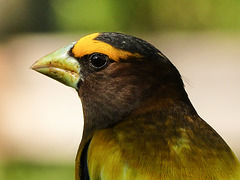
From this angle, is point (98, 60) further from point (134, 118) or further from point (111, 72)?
point (134, 118)

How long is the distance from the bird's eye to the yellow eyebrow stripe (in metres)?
0.02

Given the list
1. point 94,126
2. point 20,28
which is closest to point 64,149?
point 20,28

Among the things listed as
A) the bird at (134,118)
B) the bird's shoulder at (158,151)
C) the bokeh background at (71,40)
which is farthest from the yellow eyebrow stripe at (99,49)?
the bokeh background at (71,40)

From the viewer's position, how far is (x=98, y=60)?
219 centimetres

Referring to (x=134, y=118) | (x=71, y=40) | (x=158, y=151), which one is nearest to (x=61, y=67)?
(x=134, y=118)

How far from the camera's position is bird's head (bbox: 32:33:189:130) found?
83.9 inches

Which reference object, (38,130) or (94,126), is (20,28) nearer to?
(38,130)

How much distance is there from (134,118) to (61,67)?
1.16 ft

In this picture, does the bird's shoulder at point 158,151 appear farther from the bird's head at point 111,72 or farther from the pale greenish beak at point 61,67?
the pale greenish beak at point 61,67

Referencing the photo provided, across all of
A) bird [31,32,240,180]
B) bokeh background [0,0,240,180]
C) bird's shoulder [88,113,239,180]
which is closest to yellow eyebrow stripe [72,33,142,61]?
bird [31,32,240,180]

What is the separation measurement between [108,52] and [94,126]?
0.27 m

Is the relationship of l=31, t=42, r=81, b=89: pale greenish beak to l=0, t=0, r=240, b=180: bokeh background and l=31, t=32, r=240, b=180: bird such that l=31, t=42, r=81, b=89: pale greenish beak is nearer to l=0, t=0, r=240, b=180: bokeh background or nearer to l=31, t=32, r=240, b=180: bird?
l=31, t=32, r=240, b=180: bird

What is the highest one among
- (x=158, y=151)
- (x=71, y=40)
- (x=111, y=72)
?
(x=71, y=40)

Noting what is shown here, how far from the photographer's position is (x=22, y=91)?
7.05 m
